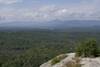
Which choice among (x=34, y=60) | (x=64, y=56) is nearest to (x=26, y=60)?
(x=34, y=60)

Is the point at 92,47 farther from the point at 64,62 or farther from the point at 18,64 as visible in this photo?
the point at 18,64

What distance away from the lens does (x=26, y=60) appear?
89.3m

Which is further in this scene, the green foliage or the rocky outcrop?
the green foliage

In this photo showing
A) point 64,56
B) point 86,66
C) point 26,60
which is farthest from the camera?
point 26,60

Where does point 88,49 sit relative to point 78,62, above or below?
above

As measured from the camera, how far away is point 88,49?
37.5 feet

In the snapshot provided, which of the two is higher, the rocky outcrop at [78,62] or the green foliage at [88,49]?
the green foliage at [88,49]

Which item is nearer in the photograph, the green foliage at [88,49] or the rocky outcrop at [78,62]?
the rocky outcrop at [78,62]

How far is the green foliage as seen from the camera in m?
11.5

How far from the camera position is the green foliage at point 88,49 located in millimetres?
11500

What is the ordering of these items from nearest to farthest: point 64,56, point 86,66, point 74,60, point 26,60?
point 86,66 < point 74,60 < point 64,56 < point 26,60

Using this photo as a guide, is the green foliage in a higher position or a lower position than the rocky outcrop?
higher

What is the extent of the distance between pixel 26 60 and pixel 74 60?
79154 millimetres

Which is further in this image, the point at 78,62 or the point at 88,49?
the point at 88,49
